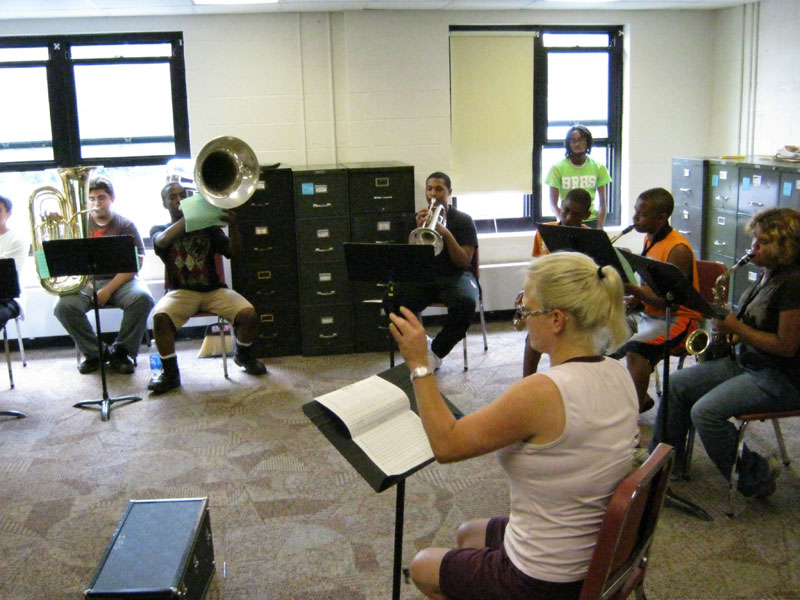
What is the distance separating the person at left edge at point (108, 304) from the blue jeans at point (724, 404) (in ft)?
11.6

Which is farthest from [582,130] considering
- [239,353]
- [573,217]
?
[239,353]

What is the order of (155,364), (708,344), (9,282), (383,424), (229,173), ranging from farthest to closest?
(155,364) < (229,173) < (9,282) < (708,344) < (383,424)

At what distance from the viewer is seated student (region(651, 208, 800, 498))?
3.02m

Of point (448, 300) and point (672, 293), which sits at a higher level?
point (672, 293)

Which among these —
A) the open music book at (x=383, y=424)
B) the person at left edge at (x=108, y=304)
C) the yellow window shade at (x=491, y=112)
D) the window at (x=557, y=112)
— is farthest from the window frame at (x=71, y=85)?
the open music book at (x=383, y=424)

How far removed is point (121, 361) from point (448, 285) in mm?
2278

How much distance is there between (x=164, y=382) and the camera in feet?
16.3

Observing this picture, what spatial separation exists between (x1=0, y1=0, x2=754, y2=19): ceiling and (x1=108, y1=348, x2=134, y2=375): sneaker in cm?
231

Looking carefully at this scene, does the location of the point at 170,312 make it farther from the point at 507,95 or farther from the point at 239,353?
the point at 507,95

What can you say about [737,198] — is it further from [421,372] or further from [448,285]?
[421,372]

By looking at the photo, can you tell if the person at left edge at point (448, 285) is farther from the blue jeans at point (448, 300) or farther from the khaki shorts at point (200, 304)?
the khaki shorts at point (200, 304)

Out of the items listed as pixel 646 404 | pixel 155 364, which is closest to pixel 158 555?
pixel 646 404

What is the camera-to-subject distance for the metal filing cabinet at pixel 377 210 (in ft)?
18.2

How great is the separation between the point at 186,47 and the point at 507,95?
2.49 m
